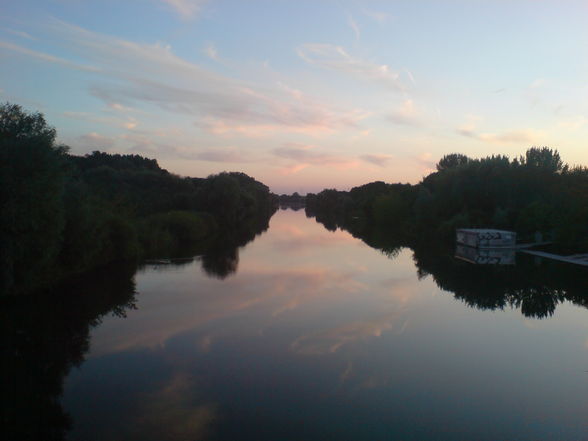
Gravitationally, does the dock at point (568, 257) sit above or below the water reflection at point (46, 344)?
above

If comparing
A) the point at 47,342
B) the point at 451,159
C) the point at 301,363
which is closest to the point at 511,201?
the point at 451,159

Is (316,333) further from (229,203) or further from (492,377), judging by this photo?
(229,203)

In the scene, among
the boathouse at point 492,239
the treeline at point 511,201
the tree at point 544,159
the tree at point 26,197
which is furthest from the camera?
the tree at point 544,159

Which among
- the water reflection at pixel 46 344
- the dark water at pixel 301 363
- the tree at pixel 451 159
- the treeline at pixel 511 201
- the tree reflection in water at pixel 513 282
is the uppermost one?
the tree at pixel 451 159

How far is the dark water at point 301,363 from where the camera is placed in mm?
7900

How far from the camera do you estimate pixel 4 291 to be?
16219mm

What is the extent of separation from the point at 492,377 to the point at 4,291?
1473 cm

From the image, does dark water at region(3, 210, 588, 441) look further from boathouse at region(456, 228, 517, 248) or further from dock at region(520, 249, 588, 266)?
boathouse at region(456, 228, 517, 248)

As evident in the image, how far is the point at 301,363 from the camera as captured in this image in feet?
35.8

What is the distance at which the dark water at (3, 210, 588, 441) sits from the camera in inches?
311

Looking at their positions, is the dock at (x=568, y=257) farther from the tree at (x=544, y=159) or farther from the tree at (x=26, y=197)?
the tree at (x=26, y=197)

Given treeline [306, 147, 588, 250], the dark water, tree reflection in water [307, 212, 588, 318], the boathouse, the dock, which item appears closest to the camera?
the dark water

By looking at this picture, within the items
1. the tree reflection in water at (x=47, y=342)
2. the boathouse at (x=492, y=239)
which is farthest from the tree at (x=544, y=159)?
the tree reflection in water at (x=47, y=342)

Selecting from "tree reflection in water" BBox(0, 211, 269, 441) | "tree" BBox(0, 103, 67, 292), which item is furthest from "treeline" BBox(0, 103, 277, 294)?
"tree reflection in water" BBox(0, 211, 269, 441)
